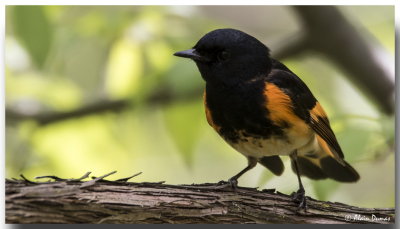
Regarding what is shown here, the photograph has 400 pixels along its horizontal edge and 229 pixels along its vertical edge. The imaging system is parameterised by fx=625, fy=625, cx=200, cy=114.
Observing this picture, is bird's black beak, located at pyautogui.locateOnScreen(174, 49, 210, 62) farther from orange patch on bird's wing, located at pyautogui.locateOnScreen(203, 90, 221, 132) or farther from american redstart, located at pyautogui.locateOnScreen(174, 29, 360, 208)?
orange patch on bird's wing, located at pyautogui.locateOnScreen(203, 90, 221, 132)

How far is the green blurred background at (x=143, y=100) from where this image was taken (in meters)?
3.02

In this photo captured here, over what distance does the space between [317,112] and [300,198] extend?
411mm

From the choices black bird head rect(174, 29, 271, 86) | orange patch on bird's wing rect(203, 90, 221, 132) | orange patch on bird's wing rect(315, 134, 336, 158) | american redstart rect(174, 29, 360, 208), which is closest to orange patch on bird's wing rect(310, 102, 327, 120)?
american redstart rect(174, 29, 360, 208)

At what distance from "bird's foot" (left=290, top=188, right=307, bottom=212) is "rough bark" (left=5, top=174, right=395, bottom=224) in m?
0.02

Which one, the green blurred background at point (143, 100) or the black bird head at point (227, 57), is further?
the green blurred background at point (143, 100)

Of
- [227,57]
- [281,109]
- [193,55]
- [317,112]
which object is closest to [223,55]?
[227,57]

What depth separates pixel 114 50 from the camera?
317 cm

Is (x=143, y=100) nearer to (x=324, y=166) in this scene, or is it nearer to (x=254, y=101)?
(x=254, y=101)

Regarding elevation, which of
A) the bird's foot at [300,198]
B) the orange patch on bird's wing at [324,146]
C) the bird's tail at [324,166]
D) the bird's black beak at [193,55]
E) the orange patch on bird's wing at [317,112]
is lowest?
the bird's foot at [300,198]

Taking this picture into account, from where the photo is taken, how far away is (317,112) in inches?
116

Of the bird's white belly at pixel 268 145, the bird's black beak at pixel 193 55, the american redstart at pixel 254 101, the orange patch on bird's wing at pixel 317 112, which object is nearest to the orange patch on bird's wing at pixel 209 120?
the american redstart at pixel 254 101

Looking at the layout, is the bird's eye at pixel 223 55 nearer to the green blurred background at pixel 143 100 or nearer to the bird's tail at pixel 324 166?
the green blurred background at pixel 143 100

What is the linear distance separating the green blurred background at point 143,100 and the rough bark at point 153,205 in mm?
133

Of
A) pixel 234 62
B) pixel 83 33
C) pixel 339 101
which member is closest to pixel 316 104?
pixel 339 101
